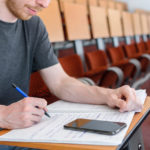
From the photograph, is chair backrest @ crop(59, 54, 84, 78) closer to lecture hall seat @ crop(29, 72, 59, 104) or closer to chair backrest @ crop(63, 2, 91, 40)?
chair backrest @ crop(63, 2, 91, 40)

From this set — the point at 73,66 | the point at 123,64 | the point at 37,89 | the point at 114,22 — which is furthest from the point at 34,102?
the point at 114,22

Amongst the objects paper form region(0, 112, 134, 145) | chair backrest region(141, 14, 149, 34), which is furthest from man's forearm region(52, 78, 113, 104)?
chair backrest region(141, 14, 149, 34)

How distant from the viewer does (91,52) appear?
7.95 feet

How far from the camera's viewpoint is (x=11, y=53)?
878 millimetres

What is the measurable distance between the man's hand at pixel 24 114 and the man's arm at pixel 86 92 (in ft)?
0.72

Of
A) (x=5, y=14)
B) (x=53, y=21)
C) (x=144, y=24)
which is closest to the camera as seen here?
(x=5, y=14)

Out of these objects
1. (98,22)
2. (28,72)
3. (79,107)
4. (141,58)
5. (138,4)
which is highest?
(138,4)

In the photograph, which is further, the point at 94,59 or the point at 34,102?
the point at 94,59

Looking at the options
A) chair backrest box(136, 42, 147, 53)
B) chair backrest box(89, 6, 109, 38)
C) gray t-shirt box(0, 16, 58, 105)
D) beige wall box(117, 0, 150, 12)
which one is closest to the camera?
gray t-shirt box(0, 16, 58, 105)

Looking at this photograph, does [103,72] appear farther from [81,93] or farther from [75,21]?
[81,93]

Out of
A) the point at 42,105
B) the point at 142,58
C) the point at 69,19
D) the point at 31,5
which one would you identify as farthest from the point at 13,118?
the point at 142,58

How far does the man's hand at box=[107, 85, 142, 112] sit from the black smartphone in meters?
0.13

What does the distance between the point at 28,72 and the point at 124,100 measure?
1.53 feet

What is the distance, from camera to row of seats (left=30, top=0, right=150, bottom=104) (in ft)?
6.41
